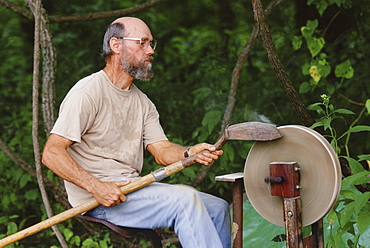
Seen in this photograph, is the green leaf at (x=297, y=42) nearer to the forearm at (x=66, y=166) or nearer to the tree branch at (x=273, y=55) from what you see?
the tree branch at (x=273, y=55)

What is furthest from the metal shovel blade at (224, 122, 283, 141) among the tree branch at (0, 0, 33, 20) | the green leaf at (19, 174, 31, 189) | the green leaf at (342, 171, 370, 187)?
the green leaf at (19, 174, 31, 189)

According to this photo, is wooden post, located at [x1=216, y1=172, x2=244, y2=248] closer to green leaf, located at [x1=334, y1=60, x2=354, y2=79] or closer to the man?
the man

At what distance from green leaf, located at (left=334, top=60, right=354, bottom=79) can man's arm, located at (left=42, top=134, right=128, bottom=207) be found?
2.79 m

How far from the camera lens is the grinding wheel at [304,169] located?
8.45ft

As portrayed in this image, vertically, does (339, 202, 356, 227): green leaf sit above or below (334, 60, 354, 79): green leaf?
below

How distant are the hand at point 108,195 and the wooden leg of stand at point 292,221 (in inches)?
31.6

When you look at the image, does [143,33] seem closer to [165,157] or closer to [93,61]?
[165,157]

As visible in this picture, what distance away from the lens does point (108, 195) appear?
2723mm

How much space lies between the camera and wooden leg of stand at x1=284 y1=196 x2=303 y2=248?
2574 mm

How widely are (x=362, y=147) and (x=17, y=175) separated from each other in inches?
125

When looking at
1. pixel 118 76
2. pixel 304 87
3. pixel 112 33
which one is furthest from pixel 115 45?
Result: pixel 304 87

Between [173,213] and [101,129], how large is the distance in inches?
25.0

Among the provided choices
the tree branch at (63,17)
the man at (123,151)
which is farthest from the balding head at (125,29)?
the tree branch at (63,17)

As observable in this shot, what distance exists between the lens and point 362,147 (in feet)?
16.7
